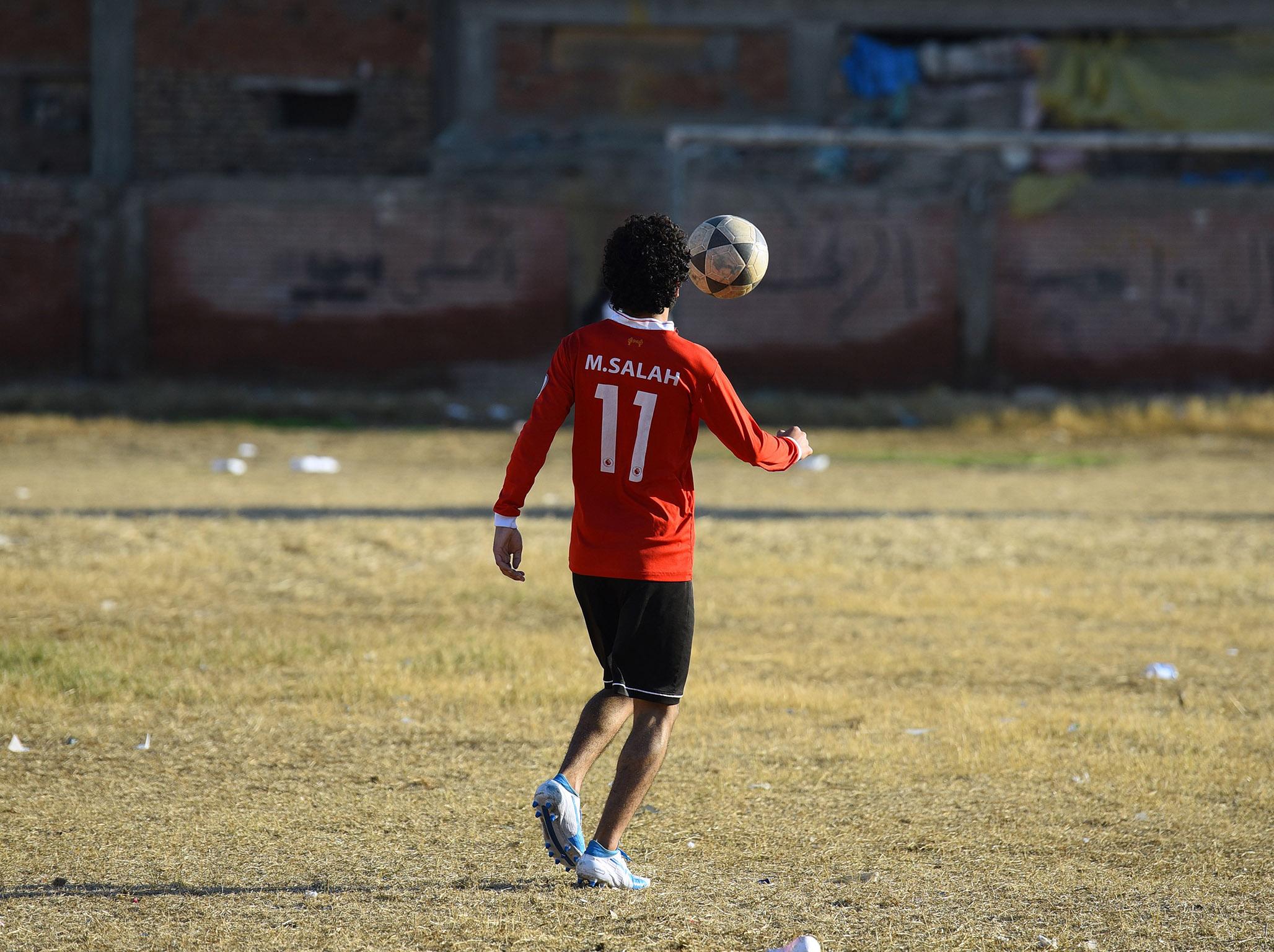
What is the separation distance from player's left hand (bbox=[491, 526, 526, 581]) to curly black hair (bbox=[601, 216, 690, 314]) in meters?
0.67

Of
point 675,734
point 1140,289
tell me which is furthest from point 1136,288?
point 675,734

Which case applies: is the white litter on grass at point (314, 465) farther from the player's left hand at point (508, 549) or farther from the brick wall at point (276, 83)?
the brick wall at point (276, 83)

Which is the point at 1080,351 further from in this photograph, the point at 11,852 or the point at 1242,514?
the point at 11,852

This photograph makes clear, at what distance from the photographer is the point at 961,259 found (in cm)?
1875

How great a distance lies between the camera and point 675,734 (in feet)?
17.9

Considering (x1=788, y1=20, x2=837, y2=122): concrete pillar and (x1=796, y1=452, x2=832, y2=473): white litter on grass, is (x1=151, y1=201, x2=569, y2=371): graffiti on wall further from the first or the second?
(x1=796, y1=452, x2=832, y2=473): white litter on grass

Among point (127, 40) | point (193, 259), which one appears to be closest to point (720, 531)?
point (193, 259)

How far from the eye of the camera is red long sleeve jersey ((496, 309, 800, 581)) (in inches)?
147

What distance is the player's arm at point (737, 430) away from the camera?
3756 mm

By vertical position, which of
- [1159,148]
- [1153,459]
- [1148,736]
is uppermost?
[1159,148]

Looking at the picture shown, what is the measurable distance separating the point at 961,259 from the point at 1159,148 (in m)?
3.25

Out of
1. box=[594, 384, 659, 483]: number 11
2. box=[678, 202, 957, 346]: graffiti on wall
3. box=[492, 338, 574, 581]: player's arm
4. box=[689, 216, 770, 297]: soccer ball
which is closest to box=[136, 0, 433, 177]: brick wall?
box=[678, 202, 957, 346]: graffiti on wall

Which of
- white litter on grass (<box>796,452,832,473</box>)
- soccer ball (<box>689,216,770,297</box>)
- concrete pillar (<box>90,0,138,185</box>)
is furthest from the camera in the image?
concrete pillar (<box>90,0,138,185</box>)

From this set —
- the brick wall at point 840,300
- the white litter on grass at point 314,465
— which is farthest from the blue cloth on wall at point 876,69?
the white litter on grass at point 314,465
